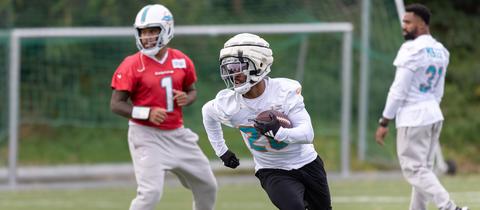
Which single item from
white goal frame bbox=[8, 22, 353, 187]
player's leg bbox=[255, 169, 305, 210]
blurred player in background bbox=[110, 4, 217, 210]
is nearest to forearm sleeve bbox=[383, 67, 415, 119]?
blurred player in background bbox=[110, 4, 217, 210]

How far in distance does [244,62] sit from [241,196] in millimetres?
6701

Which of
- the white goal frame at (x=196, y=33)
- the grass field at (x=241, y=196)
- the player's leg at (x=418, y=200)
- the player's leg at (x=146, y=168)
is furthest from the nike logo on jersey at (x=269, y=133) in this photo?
the white goal frame at (x=196, y=33)

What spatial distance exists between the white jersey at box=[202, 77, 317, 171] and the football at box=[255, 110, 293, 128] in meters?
0.06

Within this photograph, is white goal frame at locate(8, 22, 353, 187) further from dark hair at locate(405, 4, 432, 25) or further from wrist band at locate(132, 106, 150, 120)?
wrist band at locate(132, 106, 150, 120)

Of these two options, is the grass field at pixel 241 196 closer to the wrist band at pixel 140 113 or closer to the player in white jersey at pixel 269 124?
the wrist band at pixel 140 113

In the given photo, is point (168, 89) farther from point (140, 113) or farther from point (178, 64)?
point (140, 113)

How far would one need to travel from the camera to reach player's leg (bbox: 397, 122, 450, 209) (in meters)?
10.2

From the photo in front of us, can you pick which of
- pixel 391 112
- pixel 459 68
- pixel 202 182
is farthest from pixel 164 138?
pixel 459 68

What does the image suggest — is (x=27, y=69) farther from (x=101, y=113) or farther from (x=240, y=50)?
(x=240, y=50)

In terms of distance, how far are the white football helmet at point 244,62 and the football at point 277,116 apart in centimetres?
22

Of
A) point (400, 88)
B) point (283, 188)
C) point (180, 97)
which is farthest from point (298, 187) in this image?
point (400, 88)

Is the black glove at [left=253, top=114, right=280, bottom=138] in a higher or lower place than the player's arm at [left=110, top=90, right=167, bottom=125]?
higher

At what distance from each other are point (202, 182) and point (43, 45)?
8.40 m

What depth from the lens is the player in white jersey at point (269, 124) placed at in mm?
7797
